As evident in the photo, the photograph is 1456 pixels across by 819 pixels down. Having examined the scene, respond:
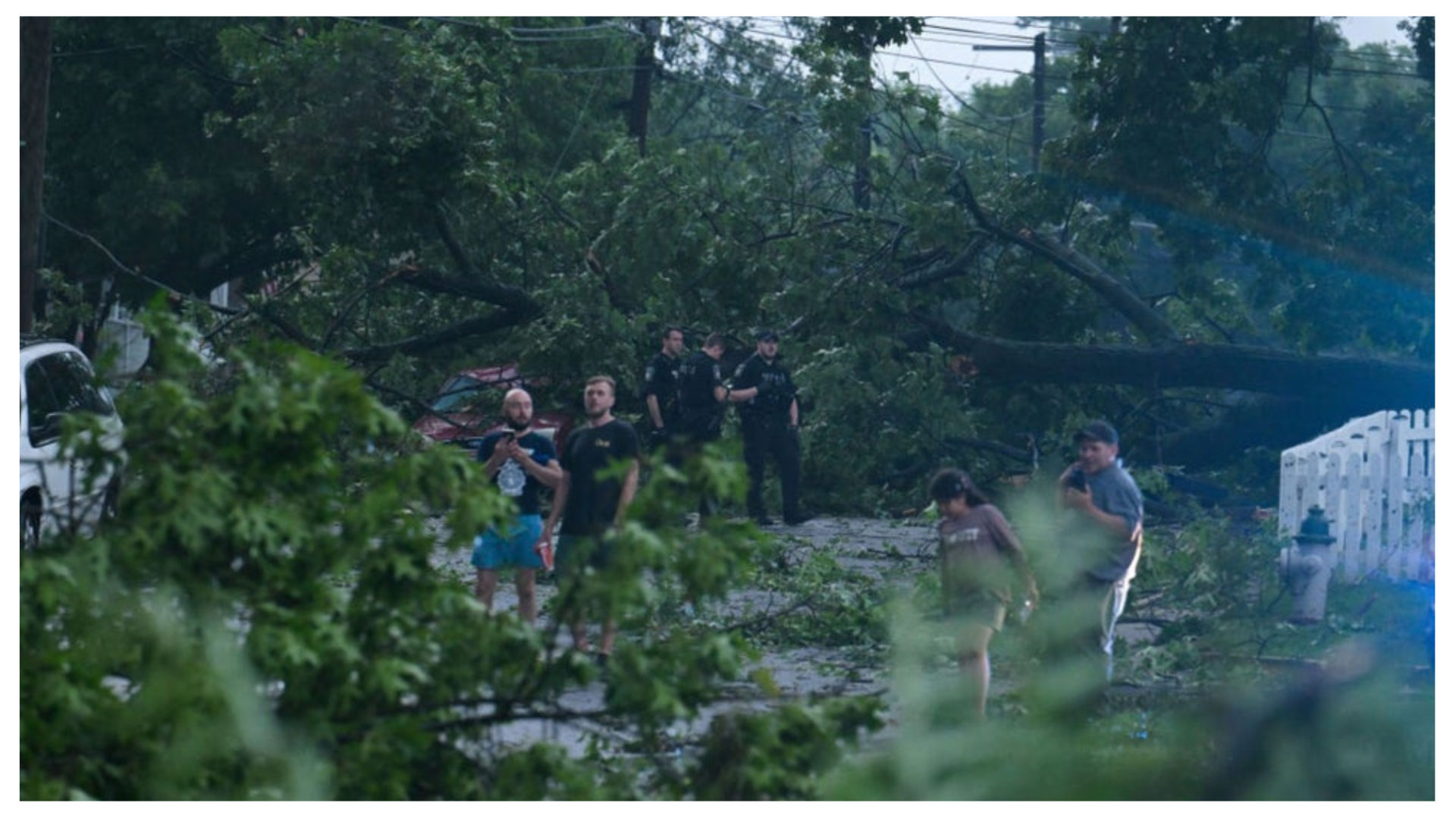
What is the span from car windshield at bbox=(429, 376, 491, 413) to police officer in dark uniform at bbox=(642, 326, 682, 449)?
187 cm

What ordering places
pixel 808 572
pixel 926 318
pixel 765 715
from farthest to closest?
pixel 926 318
pixel 808 572
pixel 765 715

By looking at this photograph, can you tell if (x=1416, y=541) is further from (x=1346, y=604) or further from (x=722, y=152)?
(x=722, y=152)

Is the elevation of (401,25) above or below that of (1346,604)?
above

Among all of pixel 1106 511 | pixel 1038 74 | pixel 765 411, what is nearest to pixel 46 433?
pixel 1106 511

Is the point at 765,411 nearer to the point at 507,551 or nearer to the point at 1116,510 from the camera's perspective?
the point at 507,551

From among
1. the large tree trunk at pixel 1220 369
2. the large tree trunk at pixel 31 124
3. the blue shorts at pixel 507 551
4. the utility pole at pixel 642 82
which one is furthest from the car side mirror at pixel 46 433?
the utility pole at pixel 642 82

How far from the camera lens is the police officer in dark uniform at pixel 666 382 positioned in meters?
16.5

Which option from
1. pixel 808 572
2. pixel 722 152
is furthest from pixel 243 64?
pixel 808 572

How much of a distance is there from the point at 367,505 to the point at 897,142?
11807 mm

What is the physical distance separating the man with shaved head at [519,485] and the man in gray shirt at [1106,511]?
2699 millimetres

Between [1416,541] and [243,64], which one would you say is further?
[243,64]

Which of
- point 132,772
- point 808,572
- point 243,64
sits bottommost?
point 808,572

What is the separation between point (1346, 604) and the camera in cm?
1235

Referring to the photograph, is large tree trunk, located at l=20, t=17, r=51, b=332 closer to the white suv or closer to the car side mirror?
the white suv
